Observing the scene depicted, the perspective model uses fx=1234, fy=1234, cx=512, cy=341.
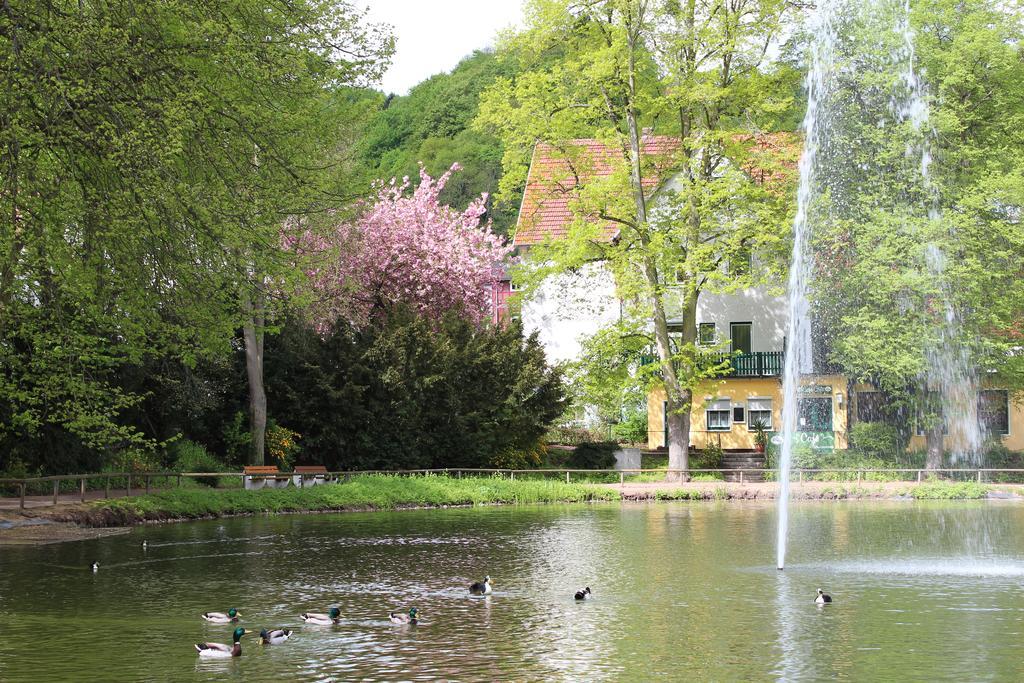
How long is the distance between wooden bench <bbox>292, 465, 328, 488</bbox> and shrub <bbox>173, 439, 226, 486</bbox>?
2546mm

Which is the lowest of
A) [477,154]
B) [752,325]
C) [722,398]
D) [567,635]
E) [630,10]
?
[567,635]

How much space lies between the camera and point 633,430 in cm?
5966

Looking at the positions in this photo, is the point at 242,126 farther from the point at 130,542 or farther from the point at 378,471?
the point at 378,471

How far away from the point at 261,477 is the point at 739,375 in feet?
94.1

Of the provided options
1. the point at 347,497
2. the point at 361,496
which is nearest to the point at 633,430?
the point at 361,496

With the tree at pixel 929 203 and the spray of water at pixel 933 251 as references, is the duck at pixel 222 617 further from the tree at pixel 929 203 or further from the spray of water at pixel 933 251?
the spray of water at pixel 933 251

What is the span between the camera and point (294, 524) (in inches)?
1264

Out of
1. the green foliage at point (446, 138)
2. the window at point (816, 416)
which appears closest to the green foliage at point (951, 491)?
the window at point (816, 416)

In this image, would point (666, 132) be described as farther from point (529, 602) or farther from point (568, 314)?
point (529, 602)

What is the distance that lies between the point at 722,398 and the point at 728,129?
53.7 feet

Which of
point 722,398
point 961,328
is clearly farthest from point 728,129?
point 722,398

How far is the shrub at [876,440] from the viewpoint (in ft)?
168

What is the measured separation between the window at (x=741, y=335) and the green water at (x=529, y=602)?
29.5m

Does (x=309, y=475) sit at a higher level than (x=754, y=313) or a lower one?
lower
